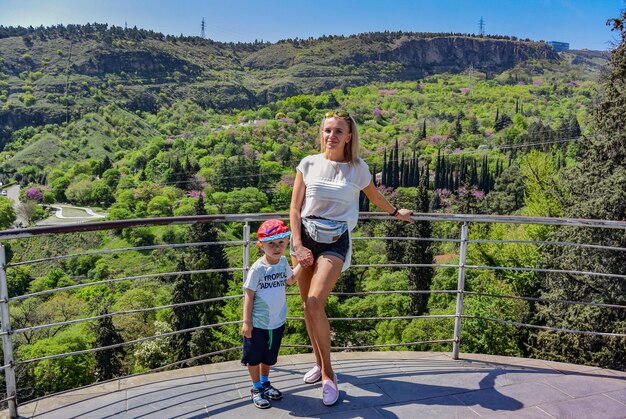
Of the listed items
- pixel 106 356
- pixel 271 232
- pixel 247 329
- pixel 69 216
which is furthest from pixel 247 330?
pixel 69 216

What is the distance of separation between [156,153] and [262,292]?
105 meters

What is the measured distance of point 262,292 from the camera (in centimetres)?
244

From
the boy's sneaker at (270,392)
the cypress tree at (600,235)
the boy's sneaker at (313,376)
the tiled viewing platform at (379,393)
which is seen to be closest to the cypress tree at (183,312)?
the cypress tree at (600,235)

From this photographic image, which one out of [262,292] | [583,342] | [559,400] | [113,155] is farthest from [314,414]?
[113,155]

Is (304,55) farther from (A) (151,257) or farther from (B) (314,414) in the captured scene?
(B) (314,414)

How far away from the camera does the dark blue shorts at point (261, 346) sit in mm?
2459

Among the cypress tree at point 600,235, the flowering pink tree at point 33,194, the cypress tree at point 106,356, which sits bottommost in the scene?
the cypress tree at point 106,356

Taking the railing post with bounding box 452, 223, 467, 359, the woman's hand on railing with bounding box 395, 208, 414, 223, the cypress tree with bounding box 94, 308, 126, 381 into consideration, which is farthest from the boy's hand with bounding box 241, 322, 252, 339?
the cypress tree with bounding box 94, 308, 126, 381

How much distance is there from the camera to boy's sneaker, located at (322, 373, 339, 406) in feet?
8.15

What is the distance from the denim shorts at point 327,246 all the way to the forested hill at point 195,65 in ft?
423

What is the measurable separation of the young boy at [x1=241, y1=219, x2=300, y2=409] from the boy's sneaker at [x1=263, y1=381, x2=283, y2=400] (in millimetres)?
33

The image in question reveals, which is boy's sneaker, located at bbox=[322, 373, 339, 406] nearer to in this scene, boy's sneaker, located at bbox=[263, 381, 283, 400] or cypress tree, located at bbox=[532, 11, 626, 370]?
boy's sneaker, located at bbox=[263, 381, 283, 400]

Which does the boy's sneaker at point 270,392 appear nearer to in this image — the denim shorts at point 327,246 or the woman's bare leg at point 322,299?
the woman's bare leg at point 322,299

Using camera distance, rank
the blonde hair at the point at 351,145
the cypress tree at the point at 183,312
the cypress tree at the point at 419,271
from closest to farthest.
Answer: the blonde hair at the point at 351,145 < the cypress tree at the point at 183,312 < the cypress tree at the point at 419,271
